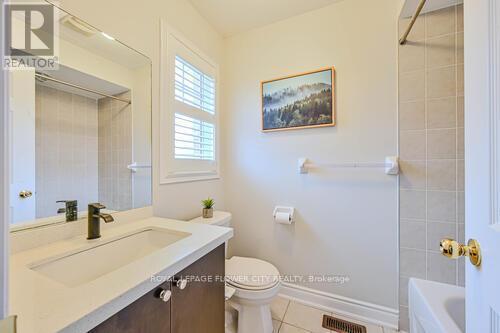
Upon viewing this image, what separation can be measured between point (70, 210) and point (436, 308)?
5.77 ft

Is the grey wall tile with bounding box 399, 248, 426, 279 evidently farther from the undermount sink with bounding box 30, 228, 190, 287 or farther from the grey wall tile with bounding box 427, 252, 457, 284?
the undermount sink with bounding box 30, 228, 190, 287

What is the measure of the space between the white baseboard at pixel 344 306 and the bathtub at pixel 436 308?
0.28 meters

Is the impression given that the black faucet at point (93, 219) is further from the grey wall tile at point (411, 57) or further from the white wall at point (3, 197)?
the grey wall tile at point (411, 57)

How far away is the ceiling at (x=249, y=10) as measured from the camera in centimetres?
162

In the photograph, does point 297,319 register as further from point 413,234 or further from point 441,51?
point 441,51

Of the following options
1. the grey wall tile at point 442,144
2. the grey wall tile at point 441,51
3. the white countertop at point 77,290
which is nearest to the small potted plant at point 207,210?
the white countertop at point 77,290

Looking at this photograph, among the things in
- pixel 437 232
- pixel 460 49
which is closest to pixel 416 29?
pixel 460 49

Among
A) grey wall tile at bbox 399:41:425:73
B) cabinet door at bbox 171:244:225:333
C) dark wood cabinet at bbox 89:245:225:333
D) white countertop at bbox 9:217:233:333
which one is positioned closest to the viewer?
white countertop at bbox 9:217:233:333

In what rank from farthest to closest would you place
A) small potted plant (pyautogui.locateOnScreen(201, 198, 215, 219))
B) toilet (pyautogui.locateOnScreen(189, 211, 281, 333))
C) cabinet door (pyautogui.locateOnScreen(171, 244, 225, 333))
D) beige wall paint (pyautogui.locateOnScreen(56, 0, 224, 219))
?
small potted plant (pyautogui.locateOnScreen(201, 198, 215, 219)), toilet (pyautogui.locateOnScreen(189, 211, 281, 333)), beige wall paint (pyautogui.locateOnScreen(56, 0, 224, 219)), cabinet door (pyautogui.locateOnScreen(171, 244, 225, 333))

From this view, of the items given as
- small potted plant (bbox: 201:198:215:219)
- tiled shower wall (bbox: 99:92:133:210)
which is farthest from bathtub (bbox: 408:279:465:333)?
tiled shower wall (bbox: 99:92:133:210)

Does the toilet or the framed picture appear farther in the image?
the framed picture

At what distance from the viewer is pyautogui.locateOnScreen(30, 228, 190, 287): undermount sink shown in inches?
30.5

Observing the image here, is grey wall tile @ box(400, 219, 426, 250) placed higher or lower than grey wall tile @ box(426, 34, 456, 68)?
lower

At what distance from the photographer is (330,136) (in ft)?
5.33
